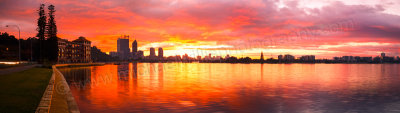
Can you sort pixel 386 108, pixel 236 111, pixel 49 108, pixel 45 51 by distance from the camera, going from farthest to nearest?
pixel 45 51
pixel 386 108
pixel 236 111
pixel 49 108

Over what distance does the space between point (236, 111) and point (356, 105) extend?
37.1 ft

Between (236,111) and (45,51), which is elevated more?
(45,51)

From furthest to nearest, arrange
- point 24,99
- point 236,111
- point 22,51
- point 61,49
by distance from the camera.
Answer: point 61,49 < point 22,51 < point 236,111 < point 24,99

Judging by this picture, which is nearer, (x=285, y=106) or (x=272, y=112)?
(x=272, y=112)

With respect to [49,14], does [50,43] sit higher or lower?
lower

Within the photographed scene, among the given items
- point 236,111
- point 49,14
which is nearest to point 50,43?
point 49,14

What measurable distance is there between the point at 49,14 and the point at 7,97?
94139 millimetres

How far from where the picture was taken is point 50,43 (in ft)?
320

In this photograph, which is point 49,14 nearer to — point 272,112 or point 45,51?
point 45,51

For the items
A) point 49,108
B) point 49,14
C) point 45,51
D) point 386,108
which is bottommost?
point 386,108

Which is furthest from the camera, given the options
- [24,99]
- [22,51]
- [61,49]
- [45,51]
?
[61,49]

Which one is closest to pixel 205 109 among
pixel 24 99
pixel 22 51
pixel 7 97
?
pixel 24 99

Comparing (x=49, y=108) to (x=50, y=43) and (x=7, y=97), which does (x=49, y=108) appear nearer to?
(x=7, y=97)

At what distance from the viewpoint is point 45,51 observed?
316 ft
